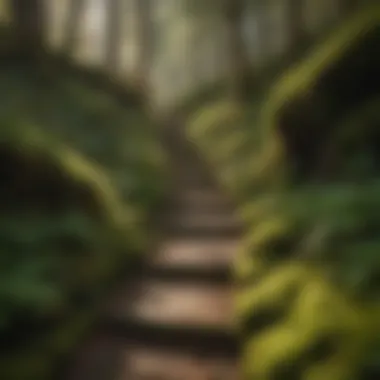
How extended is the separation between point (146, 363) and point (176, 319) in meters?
0.48

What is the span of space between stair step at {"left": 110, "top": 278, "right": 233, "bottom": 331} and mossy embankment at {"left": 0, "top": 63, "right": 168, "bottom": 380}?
267 mm

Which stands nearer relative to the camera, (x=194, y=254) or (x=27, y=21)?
(x=194, y=254)

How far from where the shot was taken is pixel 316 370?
9.52 ft

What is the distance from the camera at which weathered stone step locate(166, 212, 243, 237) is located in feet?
20.9

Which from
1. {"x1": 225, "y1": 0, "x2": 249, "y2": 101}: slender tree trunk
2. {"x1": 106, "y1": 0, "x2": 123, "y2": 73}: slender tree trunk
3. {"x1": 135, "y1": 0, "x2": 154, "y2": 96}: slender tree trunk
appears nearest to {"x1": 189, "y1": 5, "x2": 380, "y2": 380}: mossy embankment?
{"x1": 225, "y1": 0, "x2": 249, "y2": 101}: slender tree trunk

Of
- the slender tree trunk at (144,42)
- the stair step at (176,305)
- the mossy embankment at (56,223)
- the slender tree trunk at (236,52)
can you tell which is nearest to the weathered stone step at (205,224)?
the mossy embankment at (56,223)

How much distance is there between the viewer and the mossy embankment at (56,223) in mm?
3699

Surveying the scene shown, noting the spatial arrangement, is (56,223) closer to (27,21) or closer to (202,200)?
(202,200)

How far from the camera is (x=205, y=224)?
668 cm

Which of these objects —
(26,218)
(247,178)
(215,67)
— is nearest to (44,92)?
(247,178)

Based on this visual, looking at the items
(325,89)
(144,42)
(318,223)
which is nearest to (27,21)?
(325,89)

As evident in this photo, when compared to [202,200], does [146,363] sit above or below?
below

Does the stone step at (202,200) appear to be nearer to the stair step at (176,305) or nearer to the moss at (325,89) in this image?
the moss at (325,89)

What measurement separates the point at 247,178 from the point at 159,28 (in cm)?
781
